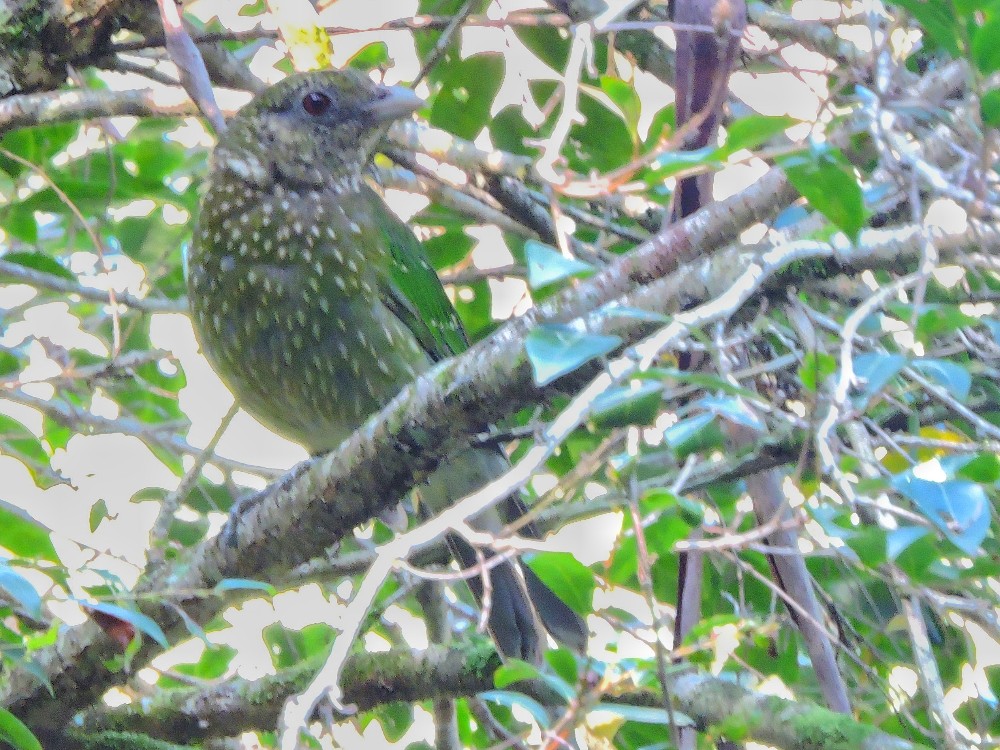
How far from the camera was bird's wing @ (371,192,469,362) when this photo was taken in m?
3.27

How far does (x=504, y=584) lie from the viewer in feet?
9.92

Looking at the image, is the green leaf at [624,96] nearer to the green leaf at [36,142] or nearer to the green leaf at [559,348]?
the green leaf at [559,348]

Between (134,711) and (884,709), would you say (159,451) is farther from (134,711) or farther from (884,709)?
(884,709)

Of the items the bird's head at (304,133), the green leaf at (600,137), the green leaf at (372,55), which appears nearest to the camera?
the green leaf at (600,137)

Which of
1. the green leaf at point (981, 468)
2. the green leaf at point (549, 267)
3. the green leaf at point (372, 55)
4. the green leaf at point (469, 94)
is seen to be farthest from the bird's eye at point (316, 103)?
the green leaf at point (981, 468)

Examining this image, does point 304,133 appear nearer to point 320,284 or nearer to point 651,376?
point 320,284

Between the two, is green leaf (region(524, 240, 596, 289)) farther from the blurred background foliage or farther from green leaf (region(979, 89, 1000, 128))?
green leaf (region(979, 89, 1000, 128))

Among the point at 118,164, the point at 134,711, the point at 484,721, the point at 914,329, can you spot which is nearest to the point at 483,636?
the point at 484,721

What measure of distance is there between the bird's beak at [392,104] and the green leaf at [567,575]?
5.39 ft

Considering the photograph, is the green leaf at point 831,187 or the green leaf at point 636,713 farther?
the green leaf at point 636,713

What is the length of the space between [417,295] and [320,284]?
0.94 ft

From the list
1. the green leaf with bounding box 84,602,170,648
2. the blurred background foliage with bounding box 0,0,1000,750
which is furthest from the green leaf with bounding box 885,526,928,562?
the green leaf with bounding box 84,602,170,648

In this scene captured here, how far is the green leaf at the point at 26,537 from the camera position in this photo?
2.45 m

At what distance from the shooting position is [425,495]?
338 cm
